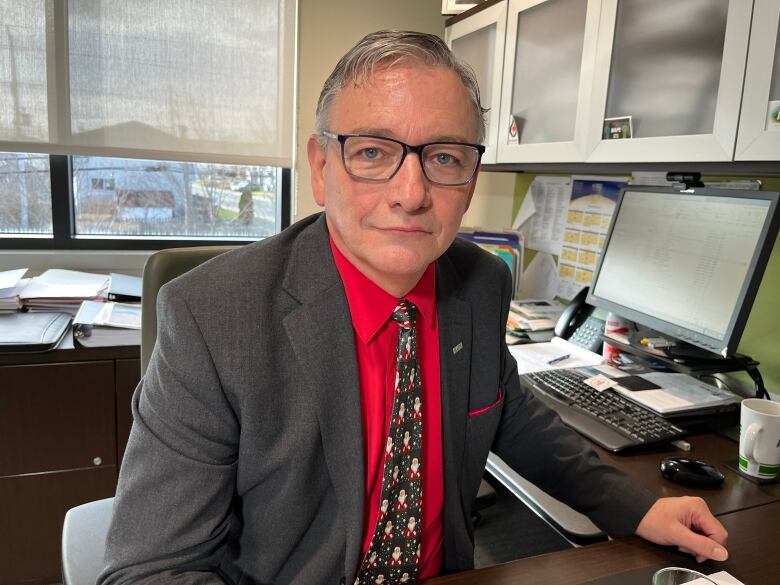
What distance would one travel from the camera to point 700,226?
143cm

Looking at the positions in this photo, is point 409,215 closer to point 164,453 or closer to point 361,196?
point 361,196

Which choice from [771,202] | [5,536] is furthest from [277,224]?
[771,202]

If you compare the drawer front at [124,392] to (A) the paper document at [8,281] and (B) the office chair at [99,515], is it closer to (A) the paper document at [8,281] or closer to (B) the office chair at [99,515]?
(A) the paper document at [8,281]

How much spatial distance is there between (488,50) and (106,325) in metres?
1.61

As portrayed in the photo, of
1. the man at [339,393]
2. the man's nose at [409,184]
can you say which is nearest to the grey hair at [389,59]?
the man at [339,393]

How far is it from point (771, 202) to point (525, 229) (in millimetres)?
1191

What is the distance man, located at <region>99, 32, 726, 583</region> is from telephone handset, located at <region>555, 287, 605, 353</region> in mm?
866

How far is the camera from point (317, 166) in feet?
2.99

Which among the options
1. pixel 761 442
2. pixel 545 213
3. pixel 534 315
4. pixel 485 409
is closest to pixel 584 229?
pixel 545 213

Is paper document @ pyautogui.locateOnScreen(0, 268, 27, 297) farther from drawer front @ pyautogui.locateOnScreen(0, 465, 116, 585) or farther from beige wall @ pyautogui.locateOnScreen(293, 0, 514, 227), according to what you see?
beige wall @ pyautogui.locateOnScreen(293, 0, 514, 227)

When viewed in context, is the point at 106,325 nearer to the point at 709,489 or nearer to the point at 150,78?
the point at 150,78

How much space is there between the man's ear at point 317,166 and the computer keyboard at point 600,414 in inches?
28.3

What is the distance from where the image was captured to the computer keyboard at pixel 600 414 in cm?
115

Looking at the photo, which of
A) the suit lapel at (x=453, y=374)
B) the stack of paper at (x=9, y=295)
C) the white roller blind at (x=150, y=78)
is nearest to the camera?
the suit lapel at (x=453, y=374)
